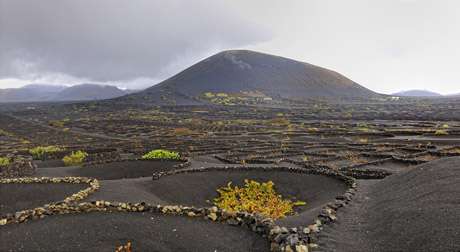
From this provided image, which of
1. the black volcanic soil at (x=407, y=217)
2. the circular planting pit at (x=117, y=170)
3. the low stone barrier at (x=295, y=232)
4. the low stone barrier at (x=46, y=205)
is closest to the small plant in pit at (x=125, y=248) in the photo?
the low stone barrier at (x=295, y=232)

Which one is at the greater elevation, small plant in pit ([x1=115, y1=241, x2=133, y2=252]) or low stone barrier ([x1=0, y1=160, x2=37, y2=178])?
small plant in pit ([x1=115, y1=241, x2=133, y2=252])

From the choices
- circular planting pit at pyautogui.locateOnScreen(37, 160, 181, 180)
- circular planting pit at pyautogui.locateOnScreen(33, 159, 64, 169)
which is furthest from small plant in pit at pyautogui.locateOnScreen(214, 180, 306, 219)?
circular planting pit at pyautogui.locateOnScreen(33, 159, 64, 169)

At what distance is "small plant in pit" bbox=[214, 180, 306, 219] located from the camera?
66.9ft

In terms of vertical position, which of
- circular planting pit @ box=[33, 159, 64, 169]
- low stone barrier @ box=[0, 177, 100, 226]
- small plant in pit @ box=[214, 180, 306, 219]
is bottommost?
circular planting pit @ box=[33, 159, 64, 169]

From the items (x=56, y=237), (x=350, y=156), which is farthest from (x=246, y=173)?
(x=350, y=156)

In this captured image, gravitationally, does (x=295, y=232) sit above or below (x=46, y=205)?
above

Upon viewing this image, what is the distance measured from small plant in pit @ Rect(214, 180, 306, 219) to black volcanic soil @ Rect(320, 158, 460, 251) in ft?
12.8

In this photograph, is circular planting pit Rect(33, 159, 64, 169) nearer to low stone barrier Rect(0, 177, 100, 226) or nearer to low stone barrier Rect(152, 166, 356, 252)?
low stone barrier Rect(0, 177, 100, 226)

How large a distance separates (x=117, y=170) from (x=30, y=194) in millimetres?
A: 9639

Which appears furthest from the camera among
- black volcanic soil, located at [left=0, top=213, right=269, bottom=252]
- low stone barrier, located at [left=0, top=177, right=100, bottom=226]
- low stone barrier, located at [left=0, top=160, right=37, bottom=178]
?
low stone barrier, located at [left=0, top=160, right=37, bottom=178]

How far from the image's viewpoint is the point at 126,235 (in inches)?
501

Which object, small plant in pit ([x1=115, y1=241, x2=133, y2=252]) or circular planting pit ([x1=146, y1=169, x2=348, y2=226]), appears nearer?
small plant in pit ([x1=115, y1=241, x2=133, y2=252])

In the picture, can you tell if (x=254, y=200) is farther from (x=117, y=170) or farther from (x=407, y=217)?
(x=117, y=170)

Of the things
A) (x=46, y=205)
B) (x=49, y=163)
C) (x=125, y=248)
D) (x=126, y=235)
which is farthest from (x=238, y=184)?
(x=49, y=163)
